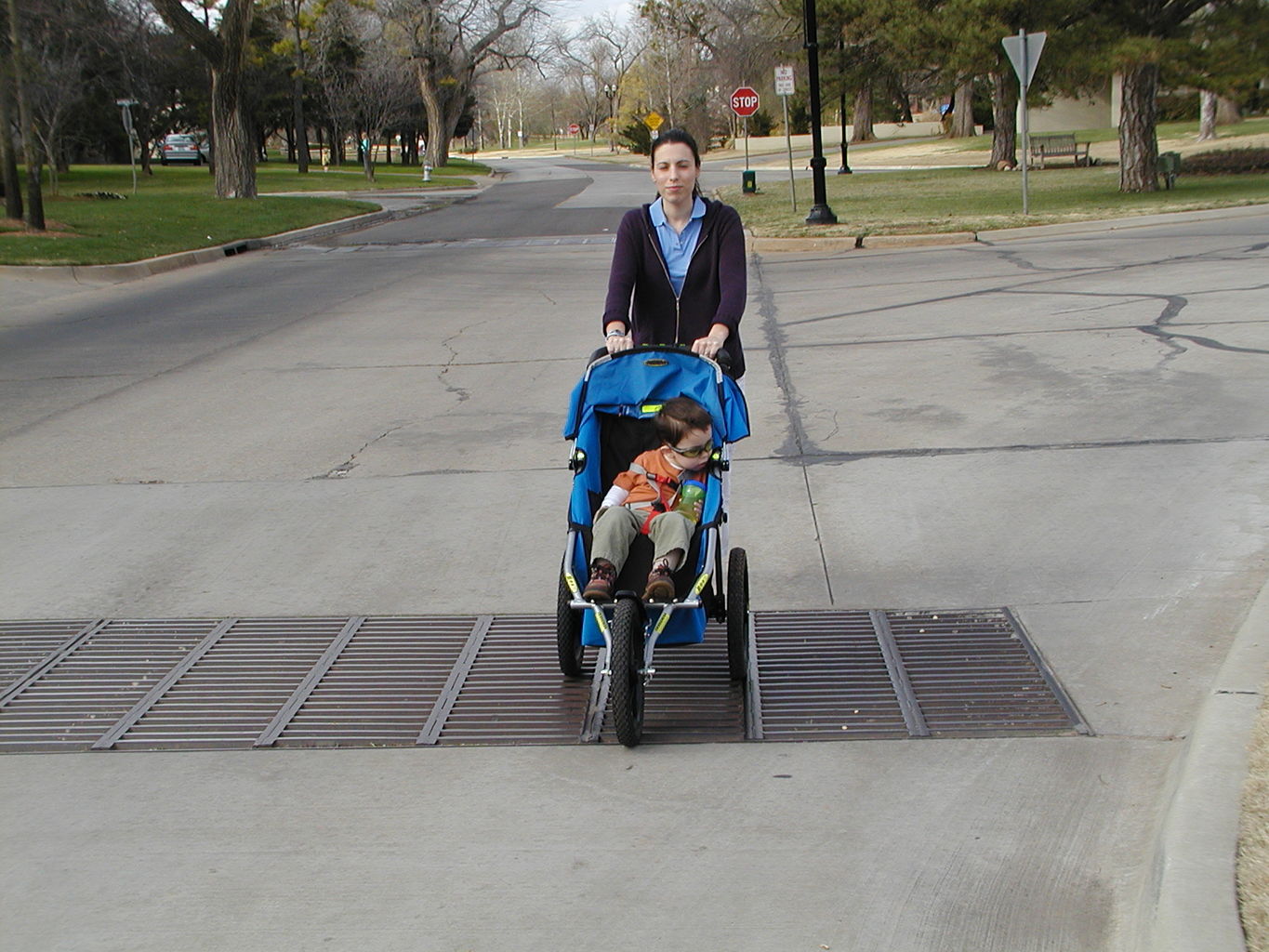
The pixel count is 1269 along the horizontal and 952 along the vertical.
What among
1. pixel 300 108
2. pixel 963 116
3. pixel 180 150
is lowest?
pixel 963 116

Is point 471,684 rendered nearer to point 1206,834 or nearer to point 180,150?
point 1206,834

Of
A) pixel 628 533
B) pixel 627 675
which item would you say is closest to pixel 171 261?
pixel 628 533

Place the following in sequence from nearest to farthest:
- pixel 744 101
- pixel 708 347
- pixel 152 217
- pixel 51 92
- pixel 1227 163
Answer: pixel 708 347 < pixel 152 217 < pixel 744 101 < pixel 1227 163 < pixel 51 92

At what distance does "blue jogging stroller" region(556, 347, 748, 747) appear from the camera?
441cm

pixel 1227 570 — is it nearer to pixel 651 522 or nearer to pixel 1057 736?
pixel 1057 736

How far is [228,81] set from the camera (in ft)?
112

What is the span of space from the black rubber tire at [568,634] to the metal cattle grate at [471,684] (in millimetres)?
104

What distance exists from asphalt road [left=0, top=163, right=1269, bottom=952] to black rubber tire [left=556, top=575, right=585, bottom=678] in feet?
1.67

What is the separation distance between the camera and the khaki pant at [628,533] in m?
4.62

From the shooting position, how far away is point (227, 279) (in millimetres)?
20500

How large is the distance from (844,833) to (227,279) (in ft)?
60.8

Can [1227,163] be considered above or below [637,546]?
above

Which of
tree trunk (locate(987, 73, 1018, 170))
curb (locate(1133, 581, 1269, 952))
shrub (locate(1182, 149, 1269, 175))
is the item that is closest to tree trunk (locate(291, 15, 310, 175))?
tree trunk (locate(987, 73, 1018, 170))

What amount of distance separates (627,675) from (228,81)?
110ft
